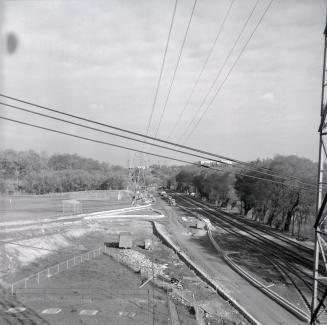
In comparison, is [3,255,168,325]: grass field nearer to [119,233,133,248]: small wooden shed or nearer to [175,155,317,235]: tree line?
[119,233,133,248]: small wooden shed

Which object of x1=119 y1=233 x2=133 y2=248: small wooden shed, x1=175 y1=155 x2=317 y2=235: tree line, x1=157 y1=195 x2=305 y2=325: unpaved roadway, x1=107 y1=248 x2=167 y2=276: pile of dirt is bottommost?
x1=157 y1=195 x2=305 y2=325: unpaved roadway

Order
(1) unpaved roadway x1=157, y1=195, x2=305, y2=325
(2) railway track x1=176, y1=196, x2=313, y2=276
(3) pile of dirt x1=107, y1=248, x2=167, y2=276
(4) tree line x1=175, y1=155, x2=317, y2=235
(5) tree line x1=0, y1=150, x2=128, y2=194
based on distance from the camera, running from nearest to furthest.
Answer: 1. (1) unpaved roadway x1=157, y1=195, x2=305, y2=325
2. (3) pile of dirt x1=107, y1=248, x2=167, y2=276
3. (2) railway track x1=176, y1=196, x2=313, y2=276
4. (4) tree line x1=175, y1=155, x2=317, y2=235
5. (5) tree line x1=0, y1=150, x2=128, y2=194

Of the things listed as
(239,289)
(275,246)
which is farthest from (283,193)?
(239,289)

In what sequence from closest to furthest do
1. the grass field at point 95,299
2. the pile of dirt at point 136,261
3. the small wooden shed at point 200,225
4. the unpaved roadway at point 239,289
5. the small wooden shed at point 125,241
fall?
the grass field at point 95,299 → the unpaved roadway at point 239,289 → the pile of dirt at point 136,261 → the small wooden shed at point 125,241 → the small wooden shed at point 200,225

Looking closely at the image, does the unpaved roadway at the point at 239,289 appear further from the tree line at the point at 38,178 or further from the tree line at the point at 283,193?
the tree line at the point at 38,178

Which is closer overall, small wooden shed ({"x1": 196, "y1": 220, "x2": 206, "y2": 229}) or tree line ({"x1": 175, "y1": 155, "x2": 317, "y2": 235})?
tree line ({"x1": 175, "y1": 155, "x2": 317, "y2": 235})

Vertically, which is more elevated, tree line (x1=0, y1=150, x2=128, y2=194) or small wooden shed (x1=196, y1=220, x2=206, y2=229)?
tree line (x1=0, y1=150, x2=128, y2=194)

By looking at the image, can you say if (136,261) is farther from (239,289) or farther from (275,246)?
(275,246)

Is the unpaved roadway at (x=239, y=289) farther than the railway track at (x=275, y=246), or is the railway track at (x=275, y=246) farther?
the railway track at (x=275, y=246)

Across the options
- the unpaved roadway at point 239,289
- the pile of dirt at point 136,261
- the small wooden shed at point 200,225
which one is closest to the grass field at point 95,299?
the pile of dirt at point 136,261

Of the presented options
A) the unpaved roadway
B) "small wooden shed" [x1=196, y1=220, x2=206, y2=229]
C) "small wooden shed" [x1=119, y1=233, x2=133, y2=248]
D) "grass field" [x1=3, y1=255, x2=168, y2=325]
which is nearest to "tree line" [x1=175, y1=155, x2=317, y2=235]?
"small wooden shed" [x1=196, y1=220, x2=206, y2=229]

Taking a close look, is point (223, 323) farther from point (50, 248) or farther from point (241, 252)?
point (50, 248)
